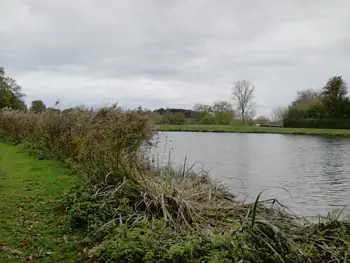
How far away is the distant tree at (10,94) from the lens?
33.0m

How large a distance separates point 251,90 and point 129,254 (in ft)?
209

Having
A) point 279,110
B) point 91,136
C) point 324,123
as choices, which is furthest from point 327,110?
point 91,136

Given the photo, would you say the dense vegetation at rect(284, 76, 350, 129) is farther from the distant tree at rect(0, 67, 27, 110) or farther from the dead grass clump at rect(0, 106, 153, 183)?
the dead grass clump at rect(0, 106, 153, 183)

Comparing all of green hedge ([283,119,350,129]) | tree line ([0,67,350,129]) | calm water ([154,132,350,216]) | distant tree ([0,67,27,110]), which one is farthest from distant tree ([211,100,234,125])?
calm water ([154,132,350,216])

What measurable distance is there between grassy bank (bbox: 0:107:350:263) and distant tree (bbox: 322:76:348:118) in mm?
44287

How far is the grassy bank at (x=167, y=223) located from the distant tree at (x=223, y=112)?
52.0m

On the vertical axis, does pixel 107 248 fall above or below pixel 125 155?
below

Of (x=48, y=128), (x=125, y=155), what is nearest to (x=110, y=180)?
(x=125, y=155)

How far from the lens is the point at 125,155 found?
22.4 feet

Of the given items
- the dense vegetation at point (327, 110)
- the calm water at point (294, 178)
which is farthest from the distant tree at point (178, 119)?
the calm water at point (294, 178)

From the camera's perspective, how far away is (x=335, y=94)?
47.6 metres

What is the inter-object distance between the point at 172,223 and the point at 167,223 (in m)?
0.07

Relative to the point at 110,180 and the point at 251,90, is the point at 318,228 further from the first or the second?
the point at 251,90

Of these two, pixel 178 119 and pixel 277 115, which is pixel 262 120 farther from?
pixel 178 119
